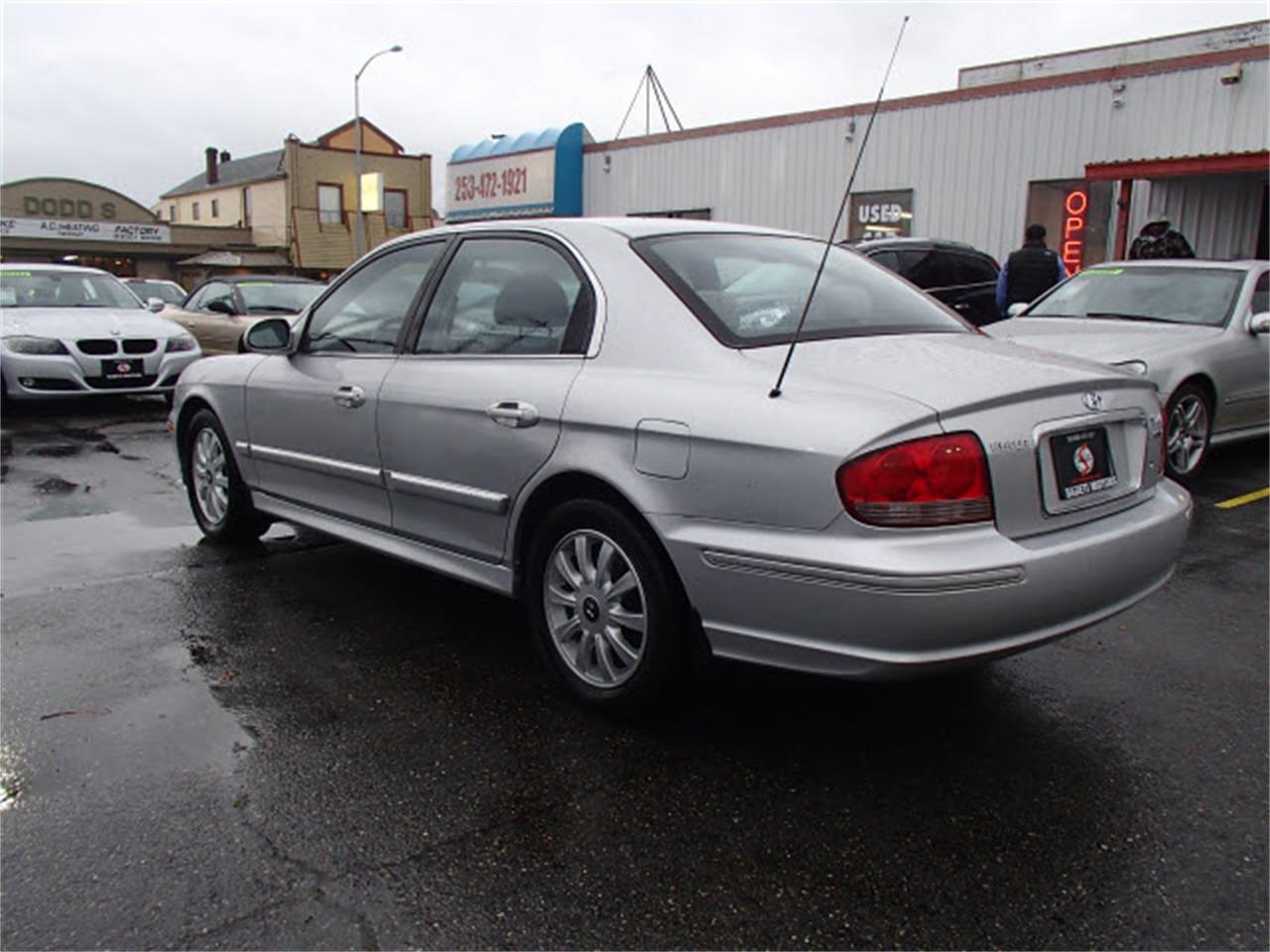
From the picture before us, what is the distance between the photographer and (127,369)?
9836mm

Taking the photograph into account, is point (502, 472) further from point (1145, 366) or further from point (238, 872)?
point (1145, 366)

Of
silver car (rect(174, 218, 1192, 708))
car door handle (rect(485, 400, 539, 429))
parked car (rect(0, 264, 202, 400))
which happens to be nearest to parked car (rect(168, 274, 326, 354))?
parked car (rect(0, 264, 202, 400))

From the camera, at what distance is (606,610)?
3.09 meters

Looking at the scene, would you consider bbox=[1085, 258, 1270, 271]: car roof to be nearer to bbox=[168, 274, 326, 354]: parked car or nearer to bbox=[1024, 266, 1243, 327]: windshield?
bbox=[1024, 266, 1243, 327]: windshield

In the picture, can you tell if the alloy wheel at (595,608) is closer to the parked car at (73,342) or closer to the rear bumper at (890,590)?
the rear bumper at (890,590)

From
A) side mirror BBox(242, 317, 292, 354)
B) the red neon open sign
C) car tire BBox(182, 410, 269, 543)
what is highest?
the red neon open sign

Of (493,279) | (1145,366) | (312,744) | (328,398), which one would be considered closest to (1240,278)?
(1145,366)

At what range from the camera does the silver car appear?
100 inches

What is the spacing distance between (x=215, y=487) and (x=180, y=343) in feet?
19.3

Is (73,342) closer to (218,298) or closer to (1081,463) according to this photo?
(218,298)

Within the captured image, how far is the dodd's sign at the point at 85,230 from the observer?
137 ft

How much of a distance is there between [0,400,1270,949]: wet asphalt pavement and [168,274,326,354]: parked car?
8.51 metres

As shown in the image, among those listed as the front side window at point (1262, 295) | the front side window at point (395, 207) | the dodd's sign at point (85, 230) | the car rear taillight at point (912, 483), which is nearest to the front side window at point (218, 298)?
the front side window at point (1262, 295)

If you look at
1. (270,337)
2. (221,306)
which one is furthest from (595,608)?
(221,306)
